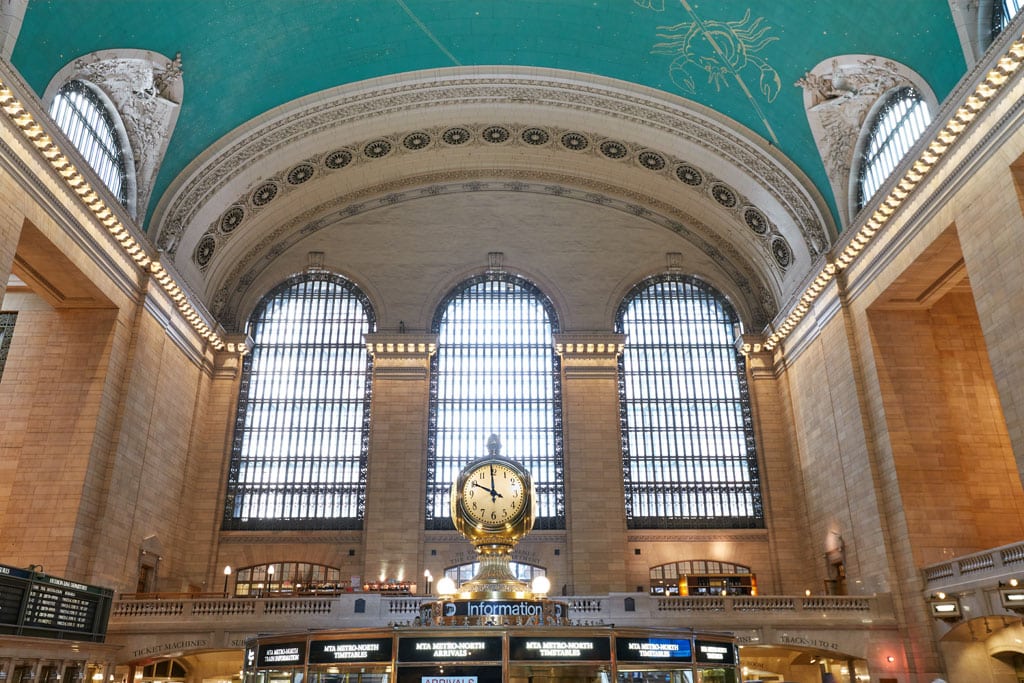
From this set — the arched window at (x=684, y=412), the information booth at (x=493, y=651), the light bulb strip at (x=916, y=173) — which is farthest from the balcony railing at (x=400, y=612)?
the information booth at (x=493, y=651)

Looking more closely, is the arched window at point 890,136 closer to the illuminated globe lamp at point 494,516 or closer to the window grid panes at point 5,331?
the illuminated globe lamp at point 494,516

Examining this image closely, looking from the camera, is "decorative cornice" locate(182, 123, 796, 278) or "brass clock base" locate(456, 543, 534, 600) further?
"decorative cornice" locate(182, 123, 796, 278)

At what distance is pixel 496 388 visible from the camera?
27.7 meters

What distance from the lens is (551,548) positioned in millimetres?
25172

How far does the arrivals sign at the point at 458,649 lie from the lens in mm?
4918

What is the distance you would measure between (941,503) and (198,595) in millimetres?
18606

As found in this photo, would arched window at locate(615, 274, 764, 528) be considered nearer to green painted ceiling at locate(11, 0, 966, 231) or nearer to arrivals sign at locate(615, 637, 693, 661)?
green painted ceiling at locate(11, 0, 966, 231)

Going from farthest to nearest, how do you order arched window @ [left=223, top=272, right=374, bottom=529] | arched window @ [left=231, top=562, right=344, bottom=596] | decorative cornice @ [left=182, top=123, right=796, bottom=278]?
decorative cornice @ [left=182, top=123, right=796, bottom=278] → arched window @ [left=223, top=272, right=374, bottom=529] → arched window @ [left=231, top=562, right=344, bottom=596]

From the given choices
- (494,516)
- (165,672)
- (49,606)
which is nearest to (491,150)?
(165,672)

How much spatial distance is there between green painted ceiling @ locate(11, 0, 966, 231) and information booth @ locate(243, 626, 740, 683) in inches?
653

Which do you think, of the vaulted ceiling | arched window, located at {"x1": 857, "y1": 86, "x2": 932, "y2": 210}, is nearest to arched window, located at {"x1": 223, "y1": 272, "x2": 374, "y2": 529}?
the vaulted ceiling

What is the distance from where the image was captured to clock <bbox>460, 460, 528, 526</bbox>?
22.0 ft

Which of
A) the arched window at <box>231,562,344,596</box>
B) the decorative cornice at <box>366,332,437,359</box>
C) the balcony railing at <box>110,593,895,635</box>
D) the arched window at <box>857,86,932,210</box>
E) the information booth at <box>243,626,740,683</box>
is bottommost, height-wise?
the information booth at <box>243,626,740,683</box>

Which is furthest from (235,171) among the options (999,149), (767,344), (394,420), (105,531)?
(999,149)
